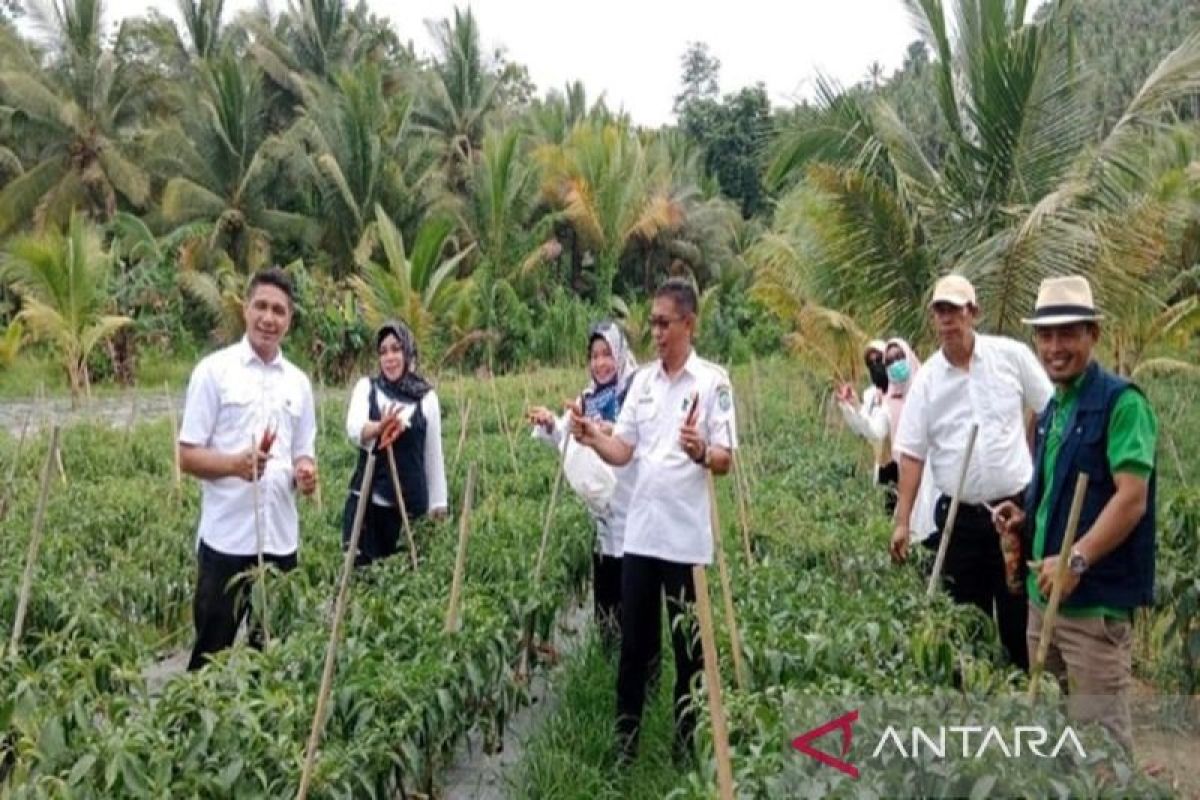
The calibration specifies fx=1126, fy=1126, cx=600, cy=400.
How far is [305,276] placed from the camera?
59.6 ft

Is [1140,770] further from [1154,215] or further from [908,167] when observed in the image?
[908,167]

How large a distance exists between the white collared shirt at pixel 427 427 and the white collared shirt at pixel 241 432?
88 centimetres

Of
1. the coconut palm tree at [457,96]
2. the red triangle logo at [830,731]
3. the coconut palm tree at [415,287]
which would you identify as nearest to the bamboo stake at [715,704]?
the red triangle logo at [830,731]

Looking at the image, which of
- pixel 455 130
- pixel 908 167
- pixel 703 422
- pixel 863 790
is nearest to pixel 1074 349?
pixel 703 422

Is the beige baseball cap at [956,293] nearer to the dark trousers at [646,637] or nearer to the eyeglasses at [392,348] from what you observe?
the dark trousers at [646,637]

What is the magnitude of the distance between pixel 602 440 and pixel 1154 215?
4.82 metres

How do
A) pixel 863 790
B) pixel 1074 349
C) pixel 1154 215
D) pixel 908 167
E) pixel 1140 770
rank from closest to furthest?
pixel 863 790 < pixel 1140 770 < pixel 1074 349 < pixel 1154 215 < pixel 908 167

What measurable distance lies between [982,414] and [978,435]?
0.07 m

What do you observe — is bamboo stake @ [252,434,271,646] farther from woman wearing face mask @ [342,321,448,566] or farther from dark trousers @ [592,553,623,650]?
dark trousers @ [592,553,623,650]

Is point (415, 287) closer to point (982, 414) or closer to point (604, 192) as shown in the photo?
point (604, 192)

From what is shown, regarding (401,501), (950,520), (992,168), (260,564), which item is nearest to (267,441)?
(260,564)

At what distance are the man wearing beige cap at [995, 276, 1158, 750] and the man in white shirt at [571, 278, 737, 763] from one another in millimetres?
1003

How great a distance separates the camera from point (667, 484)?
3689 millimetres

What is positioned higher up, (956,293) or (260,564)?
(956,293)
